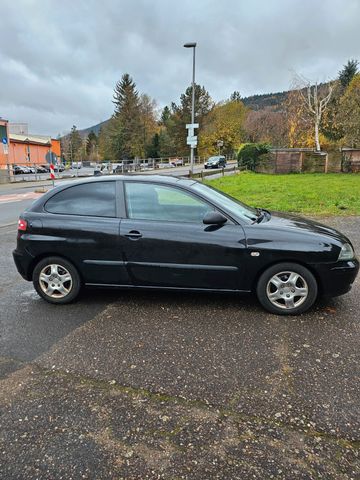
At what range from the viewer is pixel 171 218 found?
417cm

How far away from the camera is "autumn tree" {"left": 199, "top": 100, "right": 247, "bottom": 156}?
72.1m

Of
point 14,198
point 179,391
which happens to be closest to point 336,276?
point 179,391

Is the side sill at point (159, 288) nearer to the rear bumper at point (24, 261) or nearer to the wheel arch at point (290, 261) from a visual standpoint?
the wheel arch at point (290, 261)

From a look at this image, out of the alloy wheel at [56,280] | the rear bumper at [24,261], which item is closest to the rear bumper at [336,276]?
the alloy wheel at [56,280]

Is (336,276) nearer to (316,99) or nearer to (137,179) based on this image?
(137,179)

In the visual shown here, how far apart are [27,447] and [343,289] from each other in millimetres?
3237

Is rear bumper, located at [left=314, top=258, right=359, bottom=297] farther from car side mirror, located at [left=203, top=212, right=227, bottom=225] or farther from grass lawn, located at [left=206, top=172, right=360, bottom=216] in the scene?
grass lawn, located at [left=206, top=172, right=360, bottom=216]

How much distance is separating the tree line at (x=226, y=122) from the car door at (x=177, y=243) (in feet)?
83.3

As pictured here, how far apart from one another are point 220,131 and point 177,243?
235 feet

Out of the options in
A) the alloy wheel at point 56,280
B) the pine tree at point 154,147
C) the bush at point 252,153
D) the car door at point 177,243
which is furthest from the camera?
the pine tree at point 154,147

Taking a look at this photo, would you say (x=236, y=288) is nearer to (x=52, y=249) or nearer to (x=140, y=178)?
(x=140, y=178)

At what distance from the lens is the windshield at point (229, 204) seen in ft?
13.8

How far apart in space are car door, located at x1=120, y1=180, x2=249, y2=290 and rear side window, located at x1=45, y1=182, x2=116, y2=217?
0.79 feet

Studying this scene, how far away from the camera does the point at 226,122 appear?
72.4 metres
